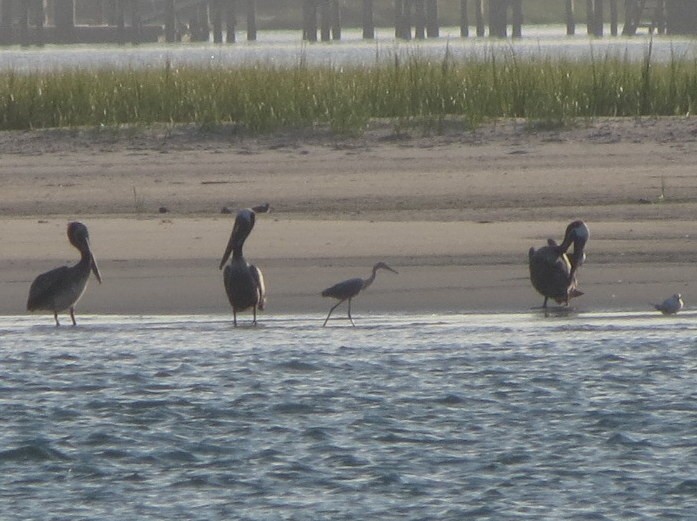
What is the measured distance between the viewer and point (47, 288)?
31.7 ft

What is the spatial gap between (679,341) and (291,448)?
2.72m

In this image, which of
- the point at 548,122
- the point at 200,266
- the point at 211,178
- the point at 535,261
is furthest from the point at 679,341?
the point at 548,122

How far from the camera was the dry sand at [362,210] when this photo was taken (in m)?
10.6

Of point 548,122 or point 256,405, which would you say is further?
point 548,122

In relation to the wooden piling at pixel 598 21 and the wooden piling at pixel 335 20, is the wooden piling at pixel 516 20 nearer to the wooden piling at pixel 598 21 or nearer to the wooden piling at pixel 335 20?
the wooden piling at pixel 598 21

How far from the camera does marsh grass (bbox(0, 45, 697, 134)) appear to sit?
57.9 feet

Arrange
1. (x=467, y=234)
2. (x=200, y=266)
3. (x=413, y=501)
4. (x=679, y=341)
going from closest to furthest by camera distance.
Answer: (x=413, y=501)
(x=679, y=341)
(x=200, y=266)
(x=467, y=234)

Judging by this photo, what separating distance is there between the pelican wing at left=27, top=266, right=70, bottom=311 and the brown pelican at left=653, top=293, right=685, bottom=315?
330 cm

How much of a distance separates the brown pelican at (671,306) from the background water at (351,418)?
0.30ft

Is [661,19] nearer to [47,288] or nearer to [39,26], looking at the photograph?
[39,26]

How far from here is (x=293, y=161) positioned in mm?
15883

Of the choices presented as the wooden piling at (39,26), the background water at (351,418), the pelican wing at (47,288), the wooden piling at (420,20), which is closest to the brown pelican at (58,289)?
the pelican wing at (47,288)

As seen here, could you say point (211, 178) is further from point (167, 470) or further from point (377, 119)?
point (167, 470)

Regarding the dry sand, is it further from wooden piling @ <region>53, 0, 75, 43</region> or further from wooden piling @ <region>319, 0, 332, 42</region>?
wooden piling @ <region>53, 0, 75, 43</region>
